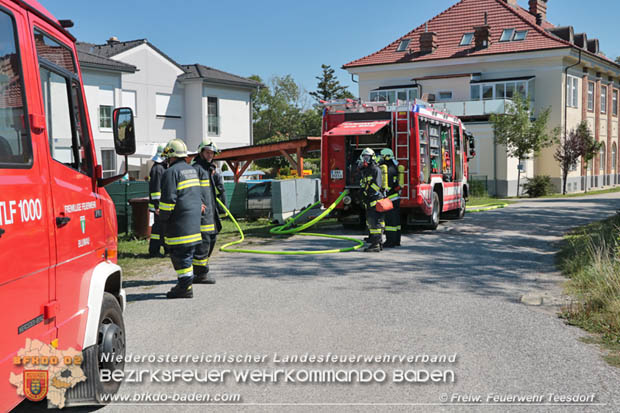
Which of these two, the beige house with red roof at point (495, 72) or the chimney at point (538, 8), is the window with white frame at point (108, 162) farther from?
the chimney at point (538, 8)

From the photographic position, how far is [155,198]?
10398mm

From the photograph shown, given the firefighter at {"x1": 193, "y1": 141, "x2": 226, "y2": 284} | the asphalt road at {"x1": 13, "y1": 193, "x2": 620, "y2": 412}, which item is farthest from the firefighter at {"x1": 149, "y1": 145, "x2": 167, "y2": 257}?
the firefighter at {"x1": 193, "y1": 141, "x2": 226, "y2": 284}

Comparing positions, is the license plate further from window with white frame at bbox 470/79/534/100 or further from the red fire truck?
window with white frame at bbox 470/79/534/100

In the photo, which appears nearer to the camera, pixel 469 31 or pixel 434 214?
pixel 434 214

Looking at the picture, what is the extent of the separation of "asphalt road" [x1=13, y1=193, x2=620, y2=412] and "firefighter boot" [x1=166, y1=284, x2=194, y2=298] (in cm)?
14

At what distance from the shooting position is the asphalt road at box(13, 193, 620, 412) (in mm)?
4453

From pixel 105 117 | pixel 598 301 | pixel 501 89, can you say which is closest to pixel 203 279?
pixel 598 301

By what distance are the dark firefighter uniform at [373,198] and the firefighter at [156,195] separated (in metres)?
3.79

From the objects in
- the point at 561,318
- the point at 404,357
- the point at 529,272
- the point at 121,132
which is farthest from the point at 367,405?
the point at 529,272

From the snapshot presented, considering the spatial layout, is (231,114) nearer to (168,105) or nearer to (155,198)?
(168,105)

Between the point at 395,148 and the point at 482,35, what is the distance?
28017 mm

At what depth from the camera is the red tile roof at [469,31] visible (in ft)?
125

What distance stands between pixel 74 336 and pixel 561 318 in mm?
5083

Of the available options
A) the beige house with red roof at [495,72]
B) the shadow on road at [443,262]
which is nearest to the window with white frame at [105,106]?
the beige house with red roof at [495,72]
